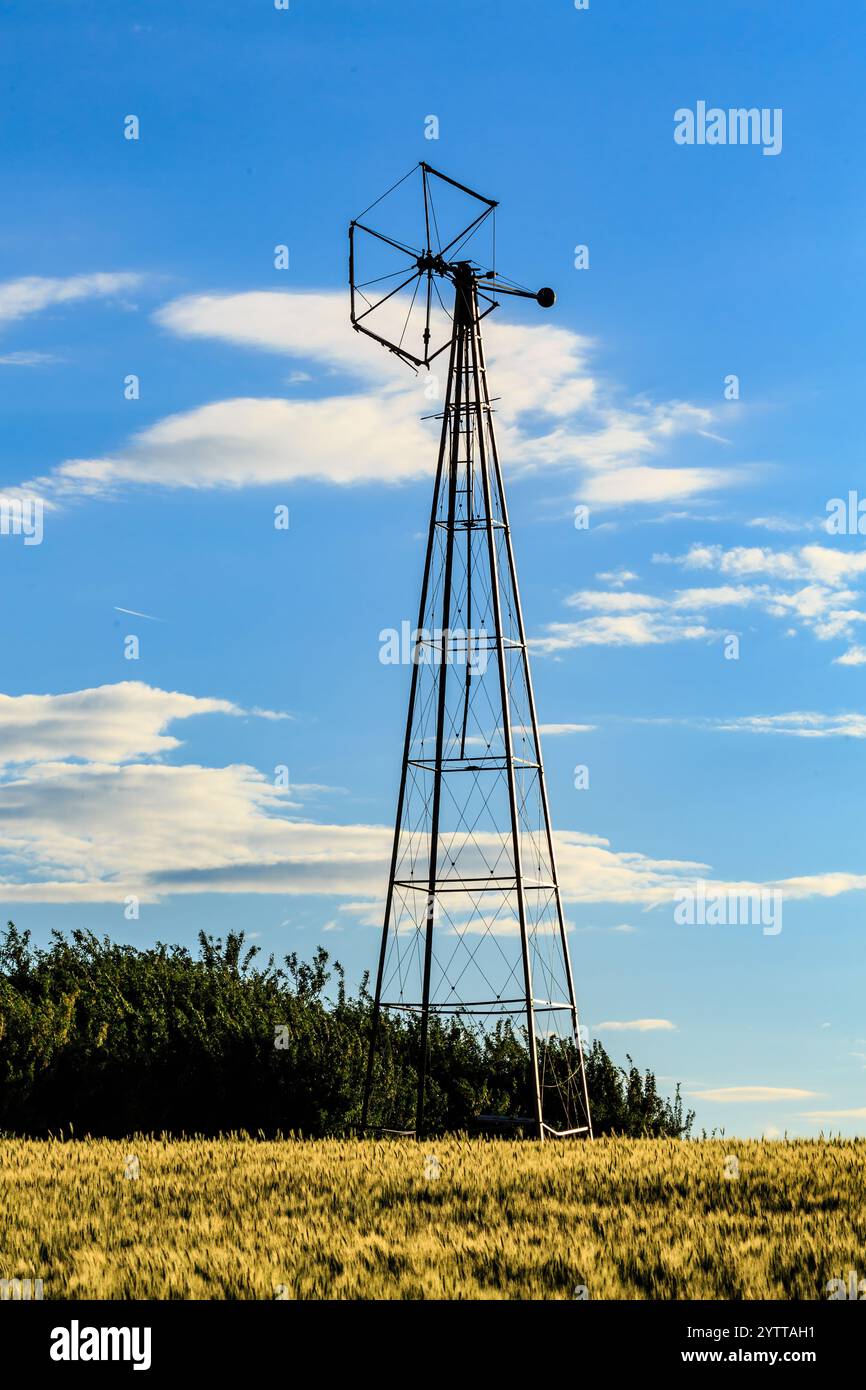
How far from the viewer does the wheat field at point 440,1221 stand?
1260cm

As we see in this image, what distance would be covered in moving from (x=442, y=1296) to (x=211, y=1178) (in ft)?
25.2

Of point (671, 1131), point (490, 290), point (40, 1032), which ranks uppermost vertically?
point (490, 290)

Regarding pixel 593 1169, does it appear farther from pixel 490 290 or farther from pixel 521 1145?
pixel 490 290

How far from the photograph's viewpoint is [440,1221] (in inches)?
609

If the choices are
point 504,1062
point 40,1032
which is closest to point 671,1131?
point 504,1062

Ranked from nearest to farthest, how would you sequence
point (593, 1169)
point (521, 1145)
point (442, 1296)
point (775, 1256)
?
point (442, 1296) < point (775, 1256) < point (593, 1169) < point (521, 1145)

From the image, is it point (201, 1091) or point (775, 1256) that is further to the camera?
point (201, 1091)

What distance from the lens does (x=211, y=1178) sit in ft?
61.7

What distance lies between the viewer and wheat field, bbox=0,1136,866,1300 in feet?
41.3

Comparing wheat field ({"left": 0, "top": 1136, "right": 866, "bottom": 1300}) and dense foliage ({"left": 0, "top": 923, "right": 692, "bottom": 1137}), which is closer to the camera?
wheat field ({"left": 0, "top": 1136, "right": 866, "bottom": 1300})

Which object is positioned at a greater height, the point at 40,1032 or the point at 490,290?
the point at 490,290

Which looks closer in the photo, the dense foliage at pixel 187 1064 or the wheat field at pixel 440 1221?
the wheat field at pixel 440 1221

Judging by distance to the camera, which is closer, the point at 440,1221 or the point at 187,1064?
the point at 440,1221
